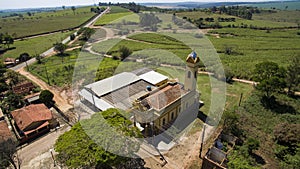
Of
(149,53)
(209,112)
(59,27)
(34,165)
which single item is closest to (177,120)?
(209,112)

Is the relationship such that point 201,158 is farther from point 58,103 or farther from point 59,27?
point 59,27

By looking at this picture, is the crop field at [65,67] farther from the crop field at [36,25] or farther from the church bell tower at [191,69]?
the crop field at [36,25]

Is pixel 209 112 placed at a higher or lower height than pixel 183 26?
lower

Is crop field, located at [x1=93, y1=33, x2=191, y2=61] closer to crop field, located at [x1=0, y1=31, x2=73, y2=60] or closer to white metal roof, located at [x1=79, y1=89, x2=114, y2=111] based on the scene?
crop field, located at [x1=0, y1=31, x2=73, y2=60]

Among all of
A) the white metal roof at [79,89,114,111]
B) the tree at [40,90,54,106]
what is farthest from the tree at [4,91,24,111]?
the white metal roof at [79,89,114,111]

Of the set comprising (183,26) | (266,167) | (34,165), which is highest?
(183,26)

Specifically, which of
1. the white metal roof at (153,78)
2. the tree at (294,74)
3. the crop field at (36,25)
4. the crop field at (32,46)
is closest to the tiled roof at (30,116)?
the white metal roof at (153,78)

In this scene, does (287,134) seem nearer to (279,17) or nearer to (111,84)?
(111,84)
